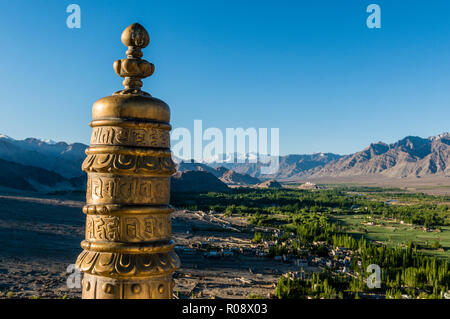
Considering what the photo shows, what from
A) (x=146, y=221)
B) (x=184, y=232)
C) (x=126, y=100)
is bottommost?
(x=184, y=232)

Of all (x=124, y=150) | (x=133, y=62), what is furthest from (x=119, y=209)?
(x=133, y=62)

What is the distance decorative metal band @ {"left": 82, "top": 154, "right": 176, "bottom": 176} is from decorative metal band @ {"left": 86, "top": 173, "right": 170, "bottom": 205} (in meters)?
0.04

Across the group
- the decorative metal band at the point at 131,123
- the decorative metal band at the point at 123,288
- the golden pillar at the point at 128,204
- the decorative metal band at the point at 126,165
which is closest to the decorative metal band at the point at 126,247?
the golden pillar at the point at 128,204

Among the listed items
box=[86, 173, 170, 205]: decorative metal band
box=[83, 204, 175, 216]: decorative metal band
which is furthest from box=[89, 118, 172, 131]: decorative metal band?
box=[83, 204, 175, 216]: decorative metal band

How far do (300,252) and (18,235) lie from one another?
17.7 meters

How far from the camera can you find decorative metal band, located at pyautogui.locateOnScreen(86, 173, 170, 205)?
2.12 m

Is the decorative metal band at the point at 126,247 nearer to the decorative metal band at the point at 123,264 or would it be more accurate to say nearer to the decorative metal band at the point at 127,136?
the decorative metal band at the point at 123,264

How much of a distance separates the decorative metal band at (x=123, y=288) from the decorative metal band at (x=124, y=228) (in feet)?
0.72

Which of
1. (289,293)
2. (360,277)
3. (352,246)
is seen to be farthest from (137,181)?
(352,246)

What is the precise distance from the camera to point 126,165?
211 centimetres
